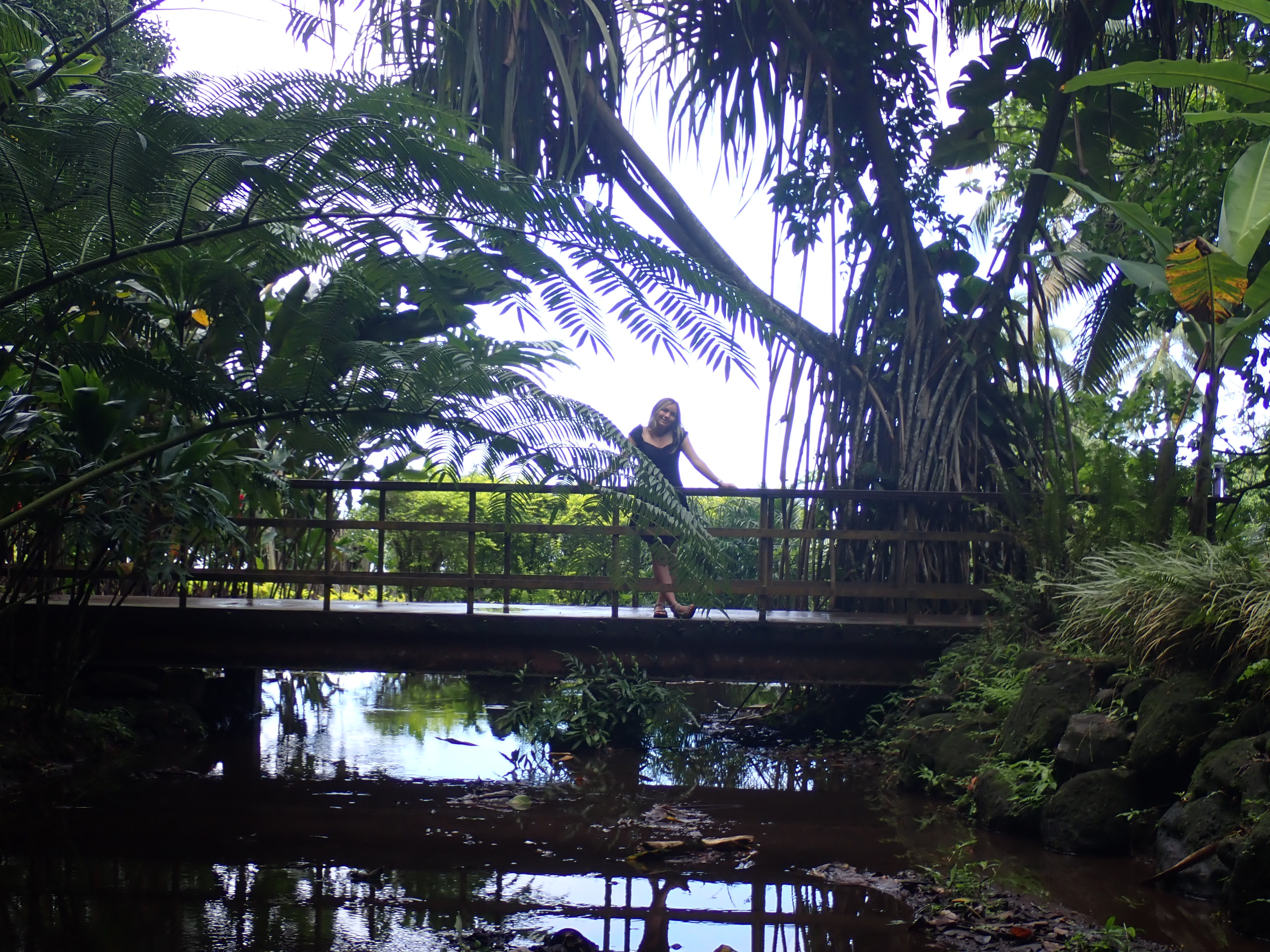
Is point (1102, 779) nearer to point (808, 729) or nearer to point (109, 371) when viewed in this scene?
point (808, 729)

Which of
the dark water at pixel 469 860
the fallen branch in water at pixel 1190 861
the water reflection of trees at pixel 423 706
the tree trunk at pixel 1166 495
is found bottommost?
the water reflection of trees at pixel 423 706

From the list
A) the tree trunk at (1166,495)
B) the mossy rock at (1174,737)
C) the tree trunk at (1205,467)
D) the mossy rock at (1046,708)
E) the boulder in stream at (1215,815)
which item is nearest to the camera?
the boulder in stream at (1215,815)

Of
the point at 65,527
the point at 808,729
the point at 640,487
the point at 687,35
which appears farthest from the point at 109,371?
the point at 687,35

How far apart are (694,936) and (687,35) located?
7642mm

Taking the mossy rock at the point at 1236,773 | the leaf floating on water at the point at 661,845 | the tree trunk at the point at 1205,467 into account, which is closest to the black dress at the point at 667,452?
the leaf floating on water at the point at 661,845

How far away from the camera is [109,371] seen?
4398mm

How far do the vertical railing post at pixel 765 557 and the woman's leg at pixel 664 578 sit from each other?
615 millimetres

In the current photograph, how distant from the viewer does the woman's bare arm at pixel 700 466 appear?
7.21 meters

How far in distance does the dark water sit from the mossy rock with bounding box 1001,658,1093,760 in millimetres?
564

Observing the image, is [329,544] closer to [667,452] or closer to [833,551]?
[667,452]

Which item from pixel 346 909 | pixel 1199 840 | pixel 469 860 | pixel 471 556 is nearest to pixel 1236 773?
pixel 1199 840

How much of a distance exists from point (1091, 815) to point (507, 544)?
3929mm

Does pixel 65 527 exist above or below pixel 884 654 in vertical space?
above

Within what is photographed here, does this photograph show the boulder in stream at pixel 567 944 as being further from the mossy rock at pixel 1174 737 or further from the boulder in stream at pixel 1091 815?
the mossy rock at pixel 1174 737
